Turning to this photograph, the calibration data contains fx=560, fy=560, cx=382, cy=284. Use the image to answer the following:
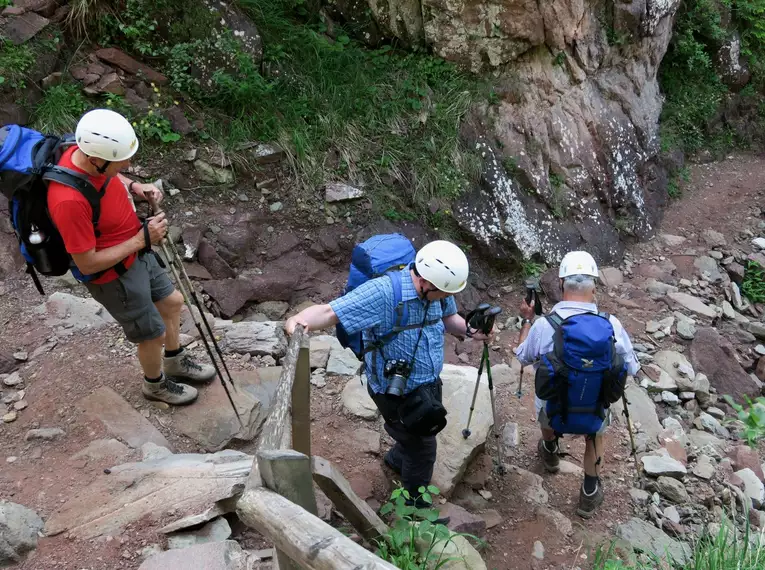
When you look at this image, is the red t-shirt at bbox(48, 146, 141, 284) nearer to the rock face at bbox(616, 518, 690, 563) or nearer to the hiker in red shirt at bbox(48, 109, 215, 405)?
the hiker in red shirt at bbox(48, 109, 215, 405)

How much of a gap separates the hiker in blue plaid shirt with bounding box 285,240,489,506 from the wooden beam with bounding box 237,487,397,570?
3.19 feet

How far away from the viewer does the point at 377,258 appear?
3336mm

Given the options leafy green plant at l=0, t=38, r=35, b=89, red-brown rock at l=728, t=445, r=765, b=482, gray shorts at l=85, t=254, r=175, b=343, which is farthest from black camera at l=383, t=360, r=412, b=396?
leafy green plant at l=0, t=38, r=35, b=89

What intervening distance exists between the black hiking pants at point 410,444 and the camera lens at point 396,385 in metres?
0.15

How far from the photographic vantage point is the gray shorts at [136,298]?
367 cm

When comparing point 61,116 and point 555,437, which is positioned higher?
point 61,116

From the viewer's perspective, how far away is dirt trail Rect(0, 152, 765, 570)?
3.07m

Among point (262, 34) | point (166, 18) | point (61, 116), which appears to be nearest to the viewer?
point (61, 116)

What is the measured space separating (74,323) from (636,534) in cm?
508

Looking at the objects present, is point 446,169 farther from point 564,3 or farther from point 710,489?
point 710,489

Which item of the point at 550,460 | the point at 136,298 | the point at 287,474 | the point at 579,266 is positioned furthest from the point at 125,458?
the point at 550,460

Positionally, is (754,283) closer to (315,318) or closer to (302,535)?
(315,318)

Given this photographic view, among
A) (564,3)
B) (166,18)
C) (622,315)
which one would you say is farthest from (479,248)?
(166,18)

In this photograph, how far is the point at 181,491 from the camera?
3.13m
